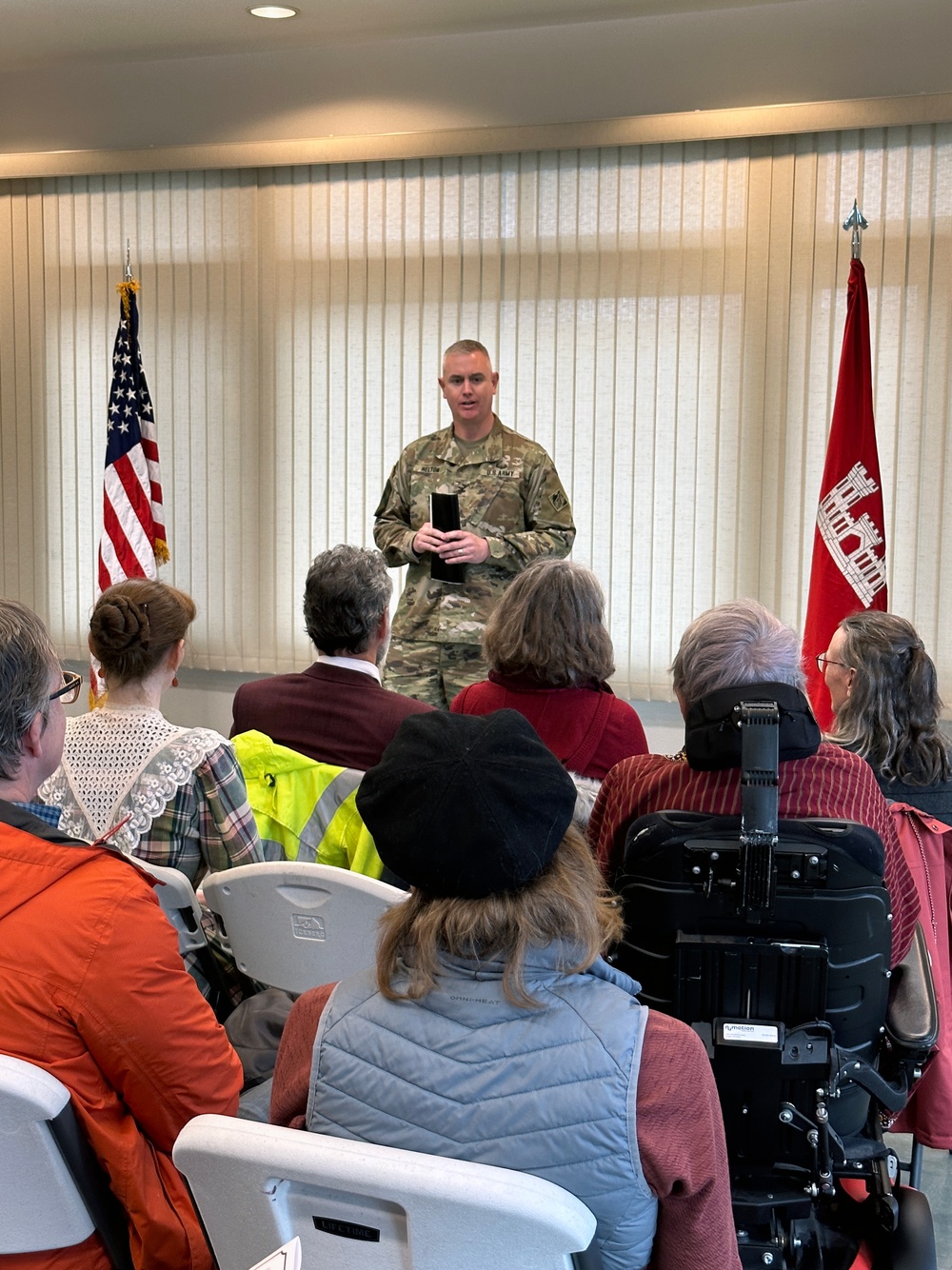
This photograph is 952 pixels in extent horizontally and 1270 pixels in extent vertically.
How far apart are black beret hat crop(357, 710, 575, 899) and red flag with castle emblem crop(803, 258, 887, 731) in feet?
10.8

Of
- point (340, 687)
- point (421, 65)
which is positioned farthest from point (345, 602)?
point (421, 65)

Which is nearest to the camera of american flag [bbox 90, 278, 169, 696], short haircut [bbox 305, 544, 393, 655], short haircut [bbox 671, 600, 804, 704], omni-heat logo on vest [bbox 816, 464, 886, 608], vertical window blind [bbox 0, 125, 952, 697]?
short haircut [bbox 671, 600, 804, 704]

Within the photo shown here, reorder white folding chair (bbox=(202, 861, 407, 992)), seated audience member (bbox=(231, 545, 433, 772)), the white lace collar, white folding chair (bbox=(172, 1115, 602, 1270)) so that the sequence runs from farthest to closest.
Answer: seated audience member (bbox=(231, 545, 433, 772)), the white lace collar, white folding chair (bbox=(202, 861, 407, 992)), white folding chair (bbox=(172, 1115, 602, 1270))

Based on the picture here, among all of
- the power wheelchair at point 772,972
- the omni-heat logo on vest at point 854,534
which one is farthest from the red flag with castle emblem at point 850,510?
the power wheelchair at point 772,972

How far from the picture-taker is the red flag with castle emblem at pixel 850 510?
4.25 m

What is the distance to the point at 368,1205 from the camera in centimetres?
101

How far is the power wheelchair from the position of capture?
157 centimetres

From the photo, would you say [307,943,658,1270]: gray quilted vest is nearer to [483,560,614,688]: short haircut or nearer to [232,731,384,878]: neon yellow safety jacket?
[232,731,384,878]: neon yellow safety jacket

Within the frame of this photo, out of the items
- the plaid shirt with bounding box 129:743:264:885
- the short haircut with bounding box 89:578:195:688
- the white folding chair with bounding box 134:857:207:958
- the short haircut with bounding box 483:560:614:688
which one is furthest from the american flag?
the white folding chair with bounding box 134:857:207:958

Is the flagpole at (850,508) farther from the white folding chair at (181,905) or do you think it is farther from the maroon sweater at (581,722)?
the white folding chair at (181,905)

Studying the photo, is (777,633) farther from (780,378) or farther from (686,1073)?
(780,378)

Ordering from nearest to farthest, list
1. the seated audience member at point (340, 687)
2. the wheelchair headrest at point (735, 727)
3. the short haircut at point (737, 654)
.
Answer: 1. the wheelchair headrest at point (735, 727)
2. the short haircut at point (737, 654)
3. the seated audience member at point (340, 687)

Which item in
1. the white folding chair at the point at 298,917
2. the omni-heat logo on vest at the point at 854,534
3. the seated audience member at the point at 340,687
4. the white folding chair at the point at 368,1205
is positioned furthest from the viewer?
the omni-heat logo on vest at the point at 854,534

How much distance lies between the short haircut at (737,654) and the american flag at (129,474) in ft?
11.7
